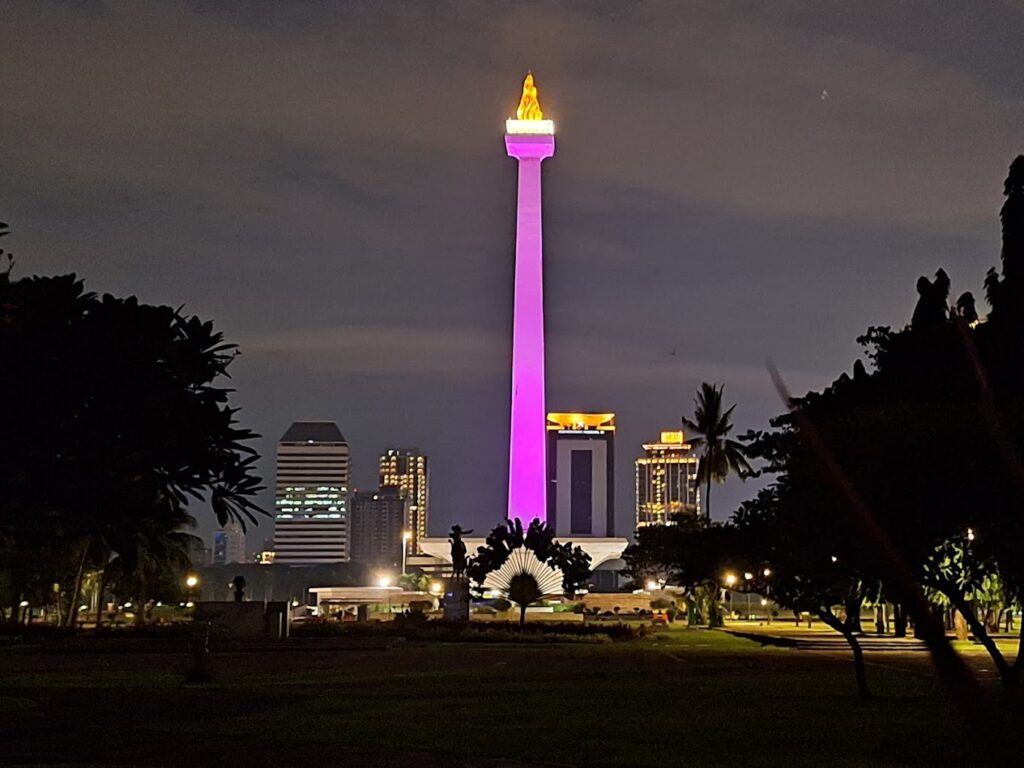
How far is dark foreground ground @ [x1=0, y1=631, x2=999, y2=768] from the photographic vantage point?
15.4 metres

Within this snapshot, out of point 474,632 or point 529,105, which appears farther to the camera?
point 529,105

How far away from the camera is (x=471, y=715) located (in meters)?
20.0

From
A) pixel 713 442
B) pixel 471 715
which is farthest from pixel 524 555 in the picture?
pixel 471 715

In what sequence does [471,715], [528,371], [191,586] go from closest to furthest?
1. [471,715]
2. [191,586]
3. [528,371]

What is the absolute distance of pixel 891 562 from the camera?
7.34 feet

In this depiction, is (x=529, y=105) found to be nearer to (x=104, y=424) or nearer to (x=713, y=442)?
(x=713, y=442)

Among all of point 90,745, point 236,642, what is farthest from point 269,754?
point 236,642

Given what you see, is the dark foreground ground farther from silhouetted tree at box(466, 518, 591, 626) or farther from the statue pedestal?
silhouetted tree at box(466, 518, 591, 626)

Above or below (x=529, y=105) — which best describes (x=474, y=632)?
below

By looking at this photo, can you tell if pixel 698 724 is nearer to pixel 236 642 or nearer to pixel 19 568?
pixel 236 642

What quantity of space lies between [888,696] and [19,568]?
46604mm

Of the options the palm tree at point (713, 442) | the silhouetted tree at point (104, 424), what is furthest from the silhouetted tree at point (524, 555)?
the silhouetted tree at point (104, 424)

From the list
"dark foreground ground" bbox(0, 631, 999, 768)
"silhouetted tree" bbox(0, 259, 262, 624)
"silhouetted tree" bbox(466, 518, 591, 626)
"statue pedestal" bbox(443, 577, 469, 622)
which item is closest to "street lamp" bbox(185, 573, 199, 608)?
"statue pedestal" bbox(443, 577, 469, 622)

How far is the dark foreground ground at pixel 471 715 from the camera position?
15.4 metres
